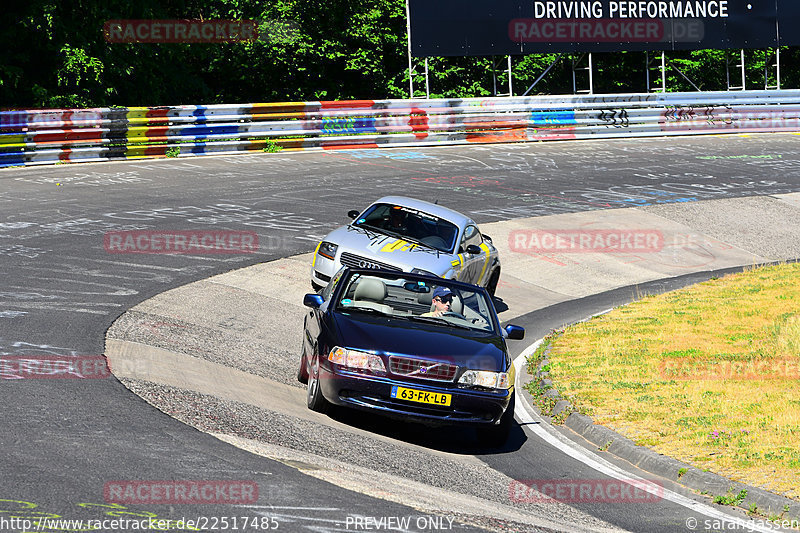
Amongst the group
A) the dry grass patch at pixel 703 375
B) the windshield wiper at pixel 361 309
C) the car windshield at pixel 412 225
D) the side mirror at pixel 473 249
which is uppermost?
the car windshield at pixel 412 225

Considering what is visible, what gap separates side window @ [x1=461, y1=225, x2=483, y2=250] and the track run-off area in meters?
1.71

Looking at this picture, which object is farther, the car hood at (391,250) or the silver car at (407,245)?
the silver car at (407,245)

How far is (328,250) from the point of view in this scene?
47.3 feet

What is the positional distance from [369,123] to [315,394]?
22.3 meters

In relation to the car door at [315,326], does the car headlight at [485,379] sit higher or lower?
lower

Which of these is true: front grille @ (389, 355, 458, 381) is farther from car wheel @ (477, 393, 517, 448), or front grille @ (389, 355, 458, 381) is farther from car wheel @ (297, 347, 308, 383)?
car wheel @ (297, 347, 308, 383)

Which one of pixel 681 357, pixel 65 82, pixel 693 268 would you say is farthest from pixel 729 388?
pixel 65 82

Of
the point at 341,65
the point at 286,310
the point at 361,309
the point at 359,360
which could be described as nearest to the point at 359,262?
the point at 286,310

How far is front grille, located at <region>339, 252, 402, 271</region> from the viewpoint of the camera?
13812mm

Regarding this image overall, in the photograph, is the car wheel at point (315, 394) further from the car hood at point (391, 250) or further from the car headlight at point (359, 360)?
the car hood at point (391, 250)

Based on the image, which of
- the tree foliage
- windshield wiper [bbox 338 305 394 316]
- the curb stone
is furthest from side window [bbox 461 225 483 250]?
the tree foliage

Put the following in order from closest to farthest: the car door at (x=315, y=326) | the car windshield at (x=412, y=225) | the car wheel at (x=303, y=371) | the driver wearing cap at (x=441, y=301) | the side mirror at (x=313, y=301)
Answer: the car door at (x=315, y=326), the driver wearing cap at (x=441, y=301), the side mirror at (x=313, y=301), the car wheel at (x=303, y=371), the car windshield at (x=412, y=225)

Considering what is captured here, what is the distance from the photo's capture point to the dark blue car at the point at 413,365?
29.6 feet

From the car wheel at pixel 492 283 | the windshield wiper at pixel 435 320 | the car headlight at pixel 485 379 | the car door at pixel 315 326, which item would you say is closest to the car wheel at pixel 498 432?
the car headlight at pixel 485 379
